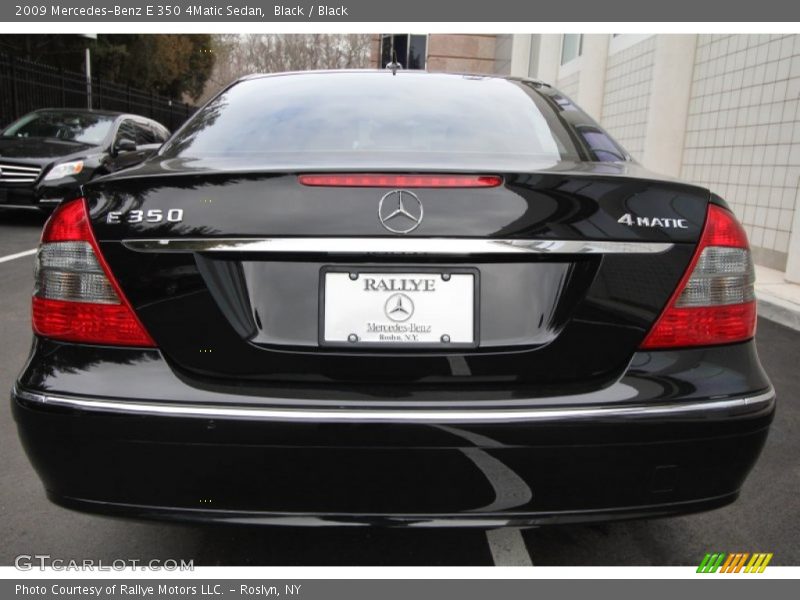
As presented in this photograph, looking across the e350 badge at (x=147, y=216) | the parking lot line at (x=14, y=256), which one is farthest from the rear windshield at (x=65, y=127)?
the e350 badge at (x=147, y=216)

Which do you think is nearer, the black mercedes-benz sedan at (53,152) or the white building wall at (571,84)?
the black mercedes-benz sedan at (53,152)

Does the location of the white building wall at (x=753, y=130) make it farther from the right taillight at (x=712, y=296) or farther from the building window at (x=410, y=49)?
the building window at (x=410, y=49)

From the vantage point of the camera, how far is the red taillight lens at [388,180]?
67.9 inches

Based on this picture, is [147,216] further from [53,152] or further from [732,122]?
[53,152]

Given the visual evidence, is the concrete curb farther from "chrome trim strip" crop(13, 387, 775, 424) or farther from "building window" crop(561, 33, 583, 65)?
"building window" crop(561, 33, 583, 65)

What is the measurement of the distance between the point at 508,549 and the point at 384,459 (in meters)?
0.87

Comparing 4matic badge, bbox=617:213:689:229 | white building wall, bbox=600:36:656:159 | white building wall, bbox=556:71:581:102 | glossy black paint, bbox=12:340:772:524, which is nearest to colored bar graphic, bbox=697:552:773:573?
glossy black paint, bbox=12:340:772:524

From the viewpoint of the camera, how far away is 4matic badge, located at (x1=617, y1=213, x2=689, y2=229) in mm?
1748

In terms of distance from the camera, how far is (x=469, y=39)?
2069 centimetres

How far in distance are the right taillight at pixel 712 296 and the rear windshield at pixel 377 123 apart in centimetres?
48

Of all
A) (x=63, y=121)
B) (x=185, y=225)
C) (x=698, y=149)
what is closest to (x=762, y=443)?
(x=185, y=225)

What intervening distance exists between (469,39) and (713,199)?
796 inches

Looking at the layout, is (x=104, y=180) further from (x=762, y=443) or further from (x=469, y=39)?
(x=469, y=39)

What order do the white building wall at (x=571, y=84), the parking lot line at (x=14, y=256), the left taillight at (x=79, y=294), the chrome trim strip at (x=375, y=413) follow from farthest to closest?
the white building wall at (x=571, y=84), the parking lot line at (x=14, y=256), the left taillight at (x=79, y=294), the chrome trim strip at (x=375, y=413)
